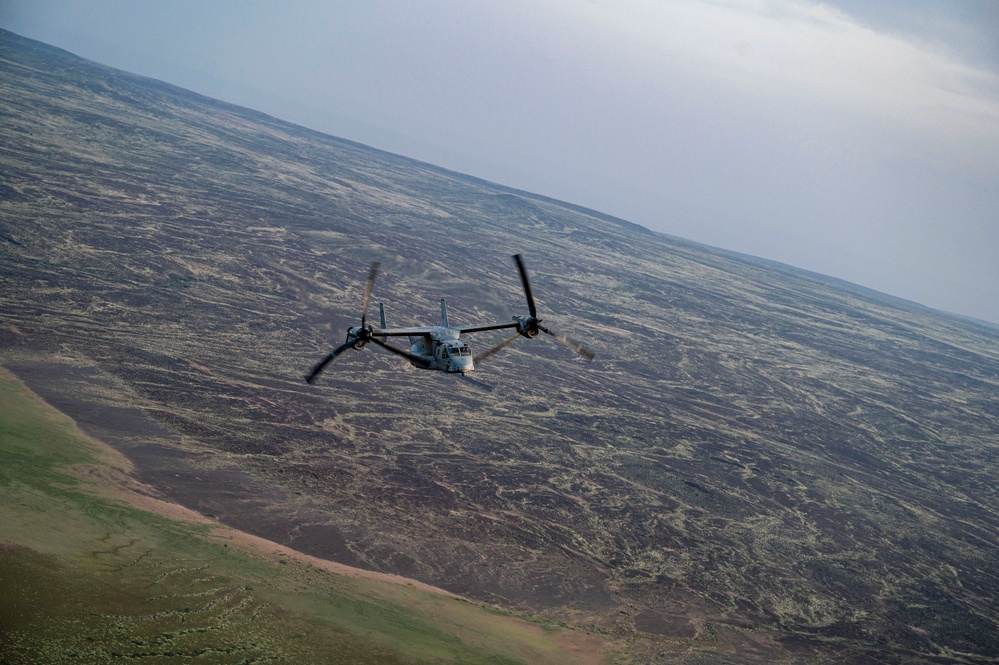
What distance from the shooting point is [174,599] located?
2063 inches

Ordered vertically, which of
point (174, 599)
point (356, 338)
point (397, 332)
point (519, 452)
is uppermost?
point (397, 332)

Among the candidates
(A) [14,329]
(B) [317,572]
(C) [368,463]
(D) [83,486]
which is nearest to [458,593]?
(B) [317,572]

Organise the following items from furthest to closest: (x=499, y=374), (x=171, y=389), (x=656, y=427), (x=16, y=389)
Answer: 1. (x=499, y=374)
2. (x=656, y=427)
3. (x=171, y=389)
4. (x=16, y=389)

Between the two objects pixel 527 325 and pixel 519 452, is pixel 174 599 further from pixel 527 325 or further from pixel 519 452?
pixel 519 452

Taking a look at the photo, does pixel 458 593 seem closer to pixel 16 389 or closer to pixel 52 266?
pixel 16 389

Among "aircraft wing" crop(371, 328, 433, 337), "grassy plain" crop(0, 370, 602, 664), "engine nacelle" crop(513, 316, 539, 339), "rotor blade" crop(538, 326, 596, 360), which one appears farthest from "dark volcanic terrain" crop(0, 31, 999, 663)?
"rotor blade" crop(538, 326, 596, 360)

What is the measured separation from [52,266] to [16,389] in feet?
167

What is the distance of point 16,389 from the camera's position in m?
80.8

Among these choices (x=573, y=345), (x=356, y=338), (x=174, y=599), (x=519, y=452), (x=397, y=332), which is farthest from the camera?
(x=519, y=452)

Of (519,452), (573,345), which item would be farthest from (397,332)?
(519,452)

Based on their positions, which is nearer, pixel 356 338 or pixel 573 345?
pixel 356 338

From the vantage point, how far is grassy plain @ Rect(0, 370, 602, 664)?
47.4 m

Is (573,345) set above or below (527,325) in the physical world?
below

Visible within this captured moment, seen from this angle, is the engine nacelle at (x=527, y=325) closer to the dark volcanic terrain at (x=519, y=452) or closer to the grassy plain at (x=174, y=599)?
the dark volcanic terrain at (x=519, y=452)
